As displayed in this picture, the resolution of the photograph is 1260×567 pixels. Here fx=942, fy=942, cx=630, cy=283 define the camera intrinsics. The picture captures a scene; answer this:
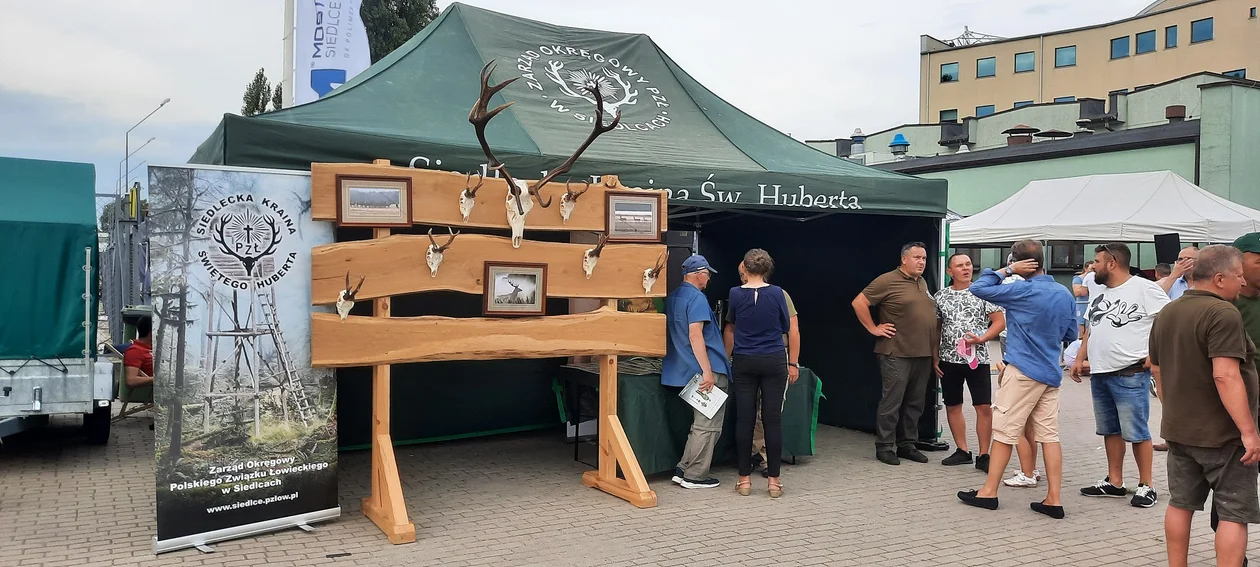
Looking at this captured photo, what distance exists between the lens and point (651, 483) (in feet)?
20.6

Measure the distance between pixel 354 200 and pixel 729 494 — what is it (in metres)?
2.94

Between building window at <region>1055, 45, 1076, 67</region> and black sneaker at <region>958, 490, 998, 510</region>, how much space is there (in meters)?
38.0

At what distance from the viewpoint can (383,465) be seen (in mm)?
5113

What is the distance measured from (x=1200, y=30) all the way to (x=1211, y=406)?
121 feet

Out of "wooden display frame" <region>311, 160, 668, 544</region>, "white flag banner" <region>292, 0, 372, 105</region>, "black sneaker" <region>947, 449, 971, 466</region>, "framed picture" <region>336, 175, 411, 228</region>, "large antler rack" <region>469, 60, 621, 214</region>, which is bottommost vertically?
"black sneaker" <region>947, 449, 971, 466</region>

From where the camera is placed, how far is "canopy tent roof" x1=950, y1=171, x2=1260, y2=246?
44.8 feet

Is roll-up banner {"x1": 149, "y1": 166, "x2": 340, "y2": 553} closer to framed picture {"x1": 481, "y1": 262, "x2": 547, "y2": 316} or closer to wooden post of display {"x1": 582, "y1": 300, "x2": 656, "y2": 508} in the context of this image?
framed picture {"x1": 481, "y1": 262, "x2": 547, "y2": 316}

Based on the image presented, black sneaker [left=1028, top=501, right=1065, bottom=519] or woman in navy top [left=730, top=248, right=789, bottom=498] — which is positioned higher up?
woman in navy top [left=730, top=248, right=789, bottom=498]

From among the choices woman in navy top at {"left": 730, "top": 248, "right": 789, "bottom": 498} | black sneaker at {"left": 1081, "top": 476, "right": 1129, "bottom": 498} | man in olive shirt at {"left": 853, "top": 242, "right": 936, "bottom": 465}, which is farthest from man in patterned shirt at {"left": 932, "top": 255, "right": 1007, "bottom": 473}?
woman in navy top at {"left": 730, "top": 248, "right": 789, "bottom": 498}

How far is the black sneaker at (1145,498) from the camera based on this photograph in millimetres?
5812

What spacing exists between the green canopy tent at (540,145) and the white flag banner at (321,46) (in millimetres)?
4569

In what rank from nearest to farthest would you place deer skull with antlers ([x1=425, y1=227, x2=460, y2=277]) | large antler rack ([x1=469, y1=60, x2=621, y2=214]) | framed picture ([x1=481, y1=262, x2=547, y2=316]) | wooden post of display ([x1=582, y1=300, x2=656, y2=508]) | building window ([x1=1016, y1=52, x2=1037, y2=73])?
large antler rack ([x1=469, y1=60, x2=621, y2=214]) → deer skull with antlers ([x1=425, y1=227, x2=460, y2=277]) → framed picture ([x1=481, y1=262, x2=547, y2=316]) → wooden post of display ([x1=582, y1=300, x2=656, y2=508]) → building window ([x1=1016, y1=52, x2=1037, y2=73])

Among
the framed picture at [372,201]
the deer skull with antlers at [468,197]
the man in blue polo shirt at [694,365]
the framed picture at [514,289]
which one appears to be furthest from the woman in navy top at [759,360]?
the framed picture at [372,201]

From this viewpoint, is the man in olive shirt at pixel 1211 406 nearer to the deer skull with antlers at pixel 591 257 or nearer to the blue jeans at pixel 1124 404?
the blue jeans at pixel 1124 404
